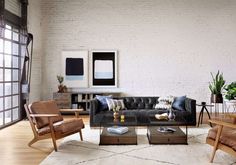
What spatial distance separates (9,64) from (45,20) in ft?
8.74

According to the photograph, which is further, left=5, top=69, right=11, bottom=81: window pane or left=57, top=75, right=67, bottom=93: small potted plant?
left=57, top=75, right=67, bottom=93: small potted plant

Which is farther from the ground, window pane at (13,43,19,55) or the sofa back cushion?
window pane at (13,43,19,55)

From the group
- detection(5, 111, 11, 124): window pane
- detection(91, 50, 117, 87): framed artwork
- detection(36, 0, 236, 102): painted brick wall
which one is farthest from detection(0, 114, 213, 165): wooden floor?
detection(36, 0, 236, 102): painted brick wall

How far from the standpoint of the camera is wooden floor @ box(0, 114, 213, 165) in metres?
3.81

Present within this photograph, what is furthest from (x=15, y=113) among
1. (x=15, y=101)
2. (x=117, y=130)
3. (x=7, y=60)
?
(x=117, y=130)

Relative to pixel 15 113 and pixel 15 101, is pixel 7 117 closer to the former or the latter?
pixel 15 113

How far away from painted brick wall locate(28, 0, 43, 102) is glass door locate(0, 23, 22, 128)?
864 mm

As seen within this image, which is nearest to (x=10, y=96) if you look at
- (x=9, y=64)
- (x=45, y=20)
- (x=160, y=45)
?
(x=9, y=64)

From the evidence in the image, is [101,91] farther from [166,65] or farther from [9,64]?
[9,64]

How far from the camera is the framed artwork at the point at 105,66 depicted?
8.69m

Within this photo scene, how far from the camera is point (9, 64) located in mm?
6695

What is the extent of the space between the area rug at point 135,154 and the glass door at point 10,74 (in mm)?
2444

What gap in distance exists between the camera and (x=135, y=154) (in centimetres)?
403

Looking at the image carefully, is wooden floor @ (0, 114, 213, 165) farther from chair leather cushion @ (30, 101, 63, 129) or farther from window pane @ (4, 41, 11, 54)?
window pane @ (4, 41, 11, 54)
